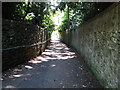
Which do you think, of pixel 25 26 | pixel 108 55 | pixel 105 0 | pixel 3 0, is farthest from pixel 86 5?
pixel 108 55

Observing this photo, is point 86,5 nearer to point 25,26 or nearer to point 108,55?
point 25,26

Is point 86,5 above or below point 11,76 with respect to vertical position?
above

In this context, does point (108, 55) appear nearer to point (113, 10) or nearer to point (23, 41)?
point (113, 10)

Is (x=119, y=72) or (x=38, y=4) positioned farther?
(x=38, y=4)

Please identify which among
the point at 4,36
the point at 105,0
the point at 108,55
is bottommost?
the point at 108,55

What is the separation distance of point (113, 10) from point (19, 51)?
15.2 ft

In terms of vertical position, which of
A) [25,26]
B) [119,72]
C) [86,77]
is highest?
[25,26]

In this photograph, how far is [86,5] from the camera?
797 centimetres

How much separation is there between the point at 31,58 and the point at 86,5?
176 inches

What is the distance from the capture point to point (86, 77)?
504 centimetres

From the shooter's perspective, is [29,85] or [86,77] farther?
[86,77]

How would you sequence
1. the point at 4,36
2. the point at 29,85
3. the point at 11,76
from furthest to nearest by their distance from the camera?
the point at 4,36 < the point at 11,76 < the point at 29,85

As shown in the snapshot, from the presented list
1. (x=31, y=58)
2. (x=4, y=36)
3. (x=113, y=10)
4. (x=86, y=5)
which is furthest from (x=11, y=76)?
(x=86, y=5)

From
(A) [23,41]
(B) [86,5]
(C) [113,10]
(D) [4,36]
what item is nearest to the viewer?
(C) [113,10]
